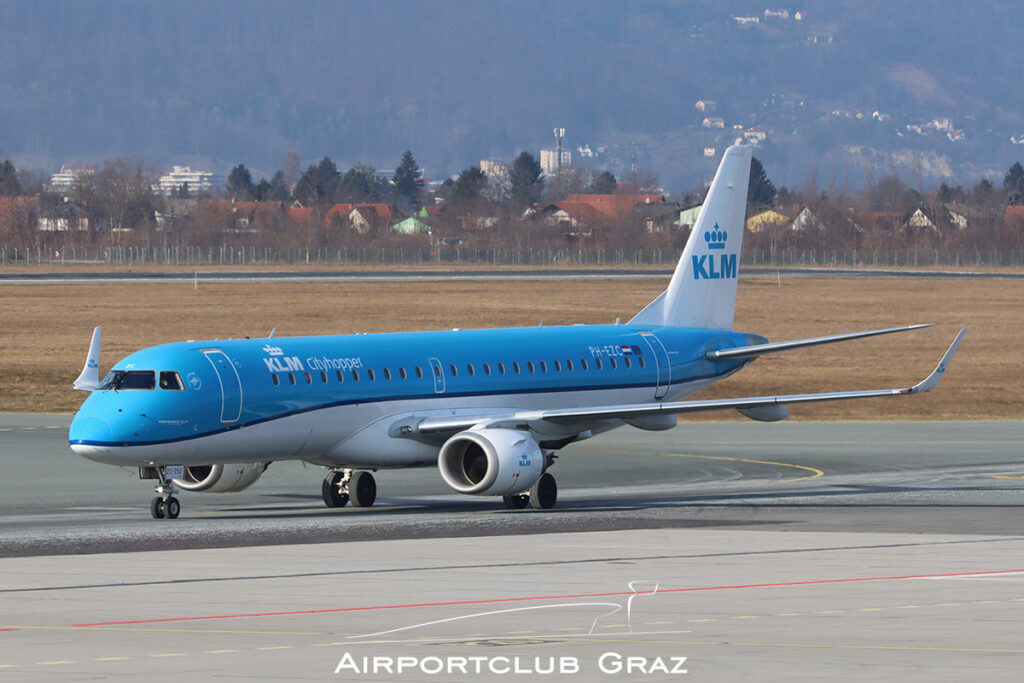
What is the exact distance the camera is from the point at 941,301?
122938mm

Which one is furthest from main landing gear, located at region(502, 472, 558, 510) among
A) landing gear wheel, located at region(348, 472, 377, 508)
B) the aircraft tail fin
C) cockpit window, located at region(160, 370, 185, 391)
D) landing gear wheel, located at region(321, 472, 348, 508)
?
the aircraft tail fin

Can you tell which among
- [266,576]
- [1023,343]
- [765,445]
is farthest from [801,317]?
[266,576]

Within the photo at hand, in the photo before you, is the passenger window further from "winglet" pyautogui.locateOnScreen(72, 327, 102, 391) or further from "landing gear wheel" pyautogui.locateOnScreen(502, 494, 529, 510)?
"landing gear wheel" pyautogui.locateOnScreen(502, 494, 529, 510)

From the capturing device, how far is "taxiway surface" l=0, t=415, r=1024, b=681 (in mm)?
19172

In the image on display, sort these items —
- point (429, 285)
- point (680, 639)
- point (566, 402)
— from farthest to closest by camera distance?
point (429, 285), point (566, 402), point (680, 639)

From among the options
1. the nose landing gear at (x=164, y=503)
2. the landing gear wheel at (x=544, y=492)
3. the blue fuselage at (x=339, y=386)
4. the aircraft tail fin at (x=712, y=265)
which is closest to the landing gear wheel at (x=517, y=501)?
the landing gear wheel at (x=544, y=492)

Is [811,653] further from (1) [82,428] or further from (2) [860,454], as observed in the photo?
(2) [860,454]

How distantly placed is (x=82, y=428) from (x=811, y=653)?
64.0 ft

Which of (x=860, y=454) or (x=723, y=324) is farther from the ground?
(x=723, y=324)

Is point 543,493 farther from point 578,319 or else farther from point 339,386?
point 578,319

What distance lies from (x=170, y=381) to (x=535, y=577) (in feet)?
38.8

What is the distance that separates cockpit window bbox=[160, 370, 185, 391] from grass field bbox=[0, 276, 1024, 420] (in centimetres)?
3290

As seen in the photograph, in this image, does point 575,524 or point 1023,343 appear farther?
point 1023,343

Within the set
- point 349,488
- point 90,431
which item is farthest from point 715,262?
point 90,431
